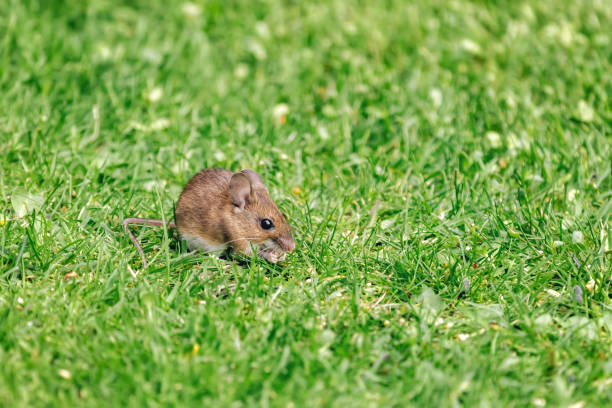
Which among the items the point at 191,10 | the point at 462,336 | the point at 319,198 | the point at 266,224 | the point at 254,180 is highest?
the point at 191,10

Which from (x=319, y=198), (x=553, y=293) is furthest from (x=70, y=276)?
(x=553, y=293)

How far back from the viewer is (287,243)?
13.7ft

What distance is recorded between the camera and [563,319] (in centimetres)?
374

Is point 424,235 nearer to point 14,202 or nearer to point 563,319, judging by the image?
point 563,319

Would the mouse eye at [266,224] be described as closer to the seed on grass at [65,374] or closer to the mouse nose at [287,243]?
the mouse nose at [287,243]

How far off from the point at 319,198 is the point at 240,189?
0.78 m

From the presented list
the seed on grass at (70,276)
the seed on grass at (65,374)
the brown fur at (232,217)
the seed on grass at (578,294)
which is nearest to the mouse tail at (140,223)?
the brown fur at (232,217)

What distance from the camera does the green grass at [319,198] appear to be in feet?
10.8

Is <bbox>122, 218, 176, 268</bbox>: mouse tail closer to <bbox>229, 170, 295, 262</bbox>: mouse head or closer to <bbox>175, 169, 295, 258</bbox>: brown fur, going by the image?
<bbox>175, 169, 295, 258</bbox>: brown fur

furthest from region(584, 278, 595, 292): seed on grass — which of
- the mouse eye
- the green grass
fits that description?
the mouse eye

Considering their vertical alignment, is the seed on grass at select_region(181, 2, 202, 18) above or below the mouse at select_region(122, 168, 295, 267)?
above

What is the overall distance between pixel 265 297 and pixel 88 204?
4.75ft

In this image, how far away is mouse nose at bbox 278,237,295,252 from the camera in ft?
13.6

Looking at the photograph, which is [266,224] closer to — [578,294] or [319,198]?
[319,198]
